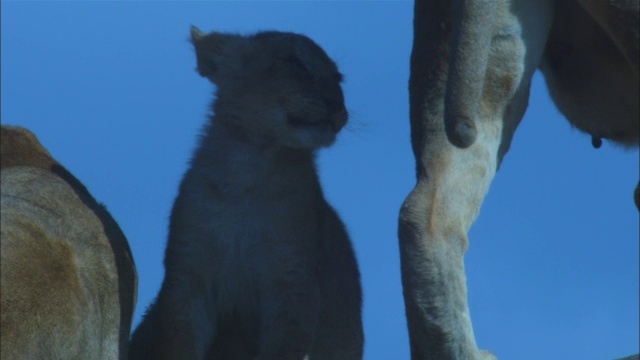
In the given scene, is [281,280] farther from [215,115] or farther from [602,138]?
[602,138]

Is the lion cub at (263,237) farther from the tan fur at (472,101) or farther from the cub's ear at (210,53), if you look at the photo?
the tan fur at (472,101)

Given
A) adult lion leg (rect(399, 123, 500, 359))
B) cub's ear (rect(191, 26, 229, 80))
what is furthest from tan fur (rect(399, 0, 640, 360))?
cub's ear (rect(191, 26, 229, 80))

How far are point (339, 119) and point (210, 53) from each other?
43.4 inches

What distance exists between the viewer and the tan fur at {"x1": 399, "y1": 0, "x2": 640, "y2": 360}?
7254mm

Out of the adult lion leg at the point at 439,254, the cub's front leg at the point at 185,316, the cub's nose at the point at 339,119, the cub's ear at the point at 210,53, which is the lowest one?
the cub's front leg at the point at 185,316

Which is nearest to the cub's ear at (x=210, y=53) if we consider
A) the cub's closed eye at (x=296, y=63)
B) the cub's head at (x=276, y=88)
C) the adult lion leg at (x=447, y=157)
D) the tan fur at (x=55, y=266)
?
the cub's head at (x=276, y=88)

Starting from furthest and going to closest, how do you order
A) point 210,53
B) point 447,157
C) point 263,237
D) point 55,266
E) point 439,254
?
point 210,53 → point 263,237 → point 447,157 → point 439,254 → point 55,266

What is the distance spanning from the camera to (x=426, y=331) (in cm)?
730

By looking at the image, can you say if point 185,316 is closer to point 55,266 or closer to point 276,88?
point 55,266

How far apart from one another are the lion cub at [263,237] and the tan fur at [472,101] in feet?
2.26

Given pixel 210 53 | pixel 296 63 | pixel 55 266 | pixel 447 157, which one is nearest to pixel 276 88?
pixel 296 63

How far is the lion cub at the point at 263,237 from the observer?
7809 millimetres

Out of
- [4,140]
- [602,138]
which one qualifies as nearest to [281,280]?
[4,140]

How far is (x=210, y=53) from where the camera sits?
892 cm
